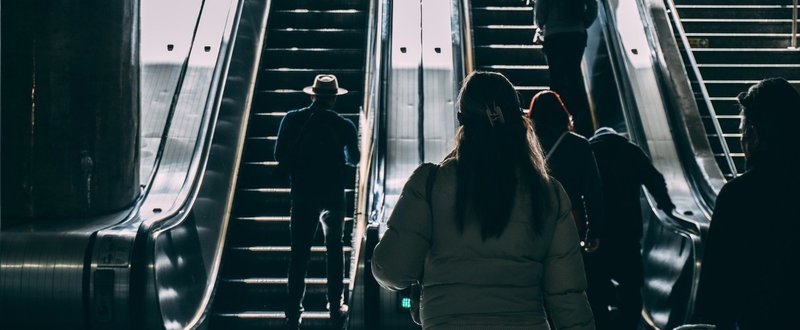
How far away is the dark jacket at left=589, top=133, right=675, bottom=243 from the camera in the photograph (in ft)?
20.7

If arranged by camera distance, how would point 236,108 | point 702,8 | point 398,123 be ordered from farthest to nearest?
1. point 702,8
2. point 236,108
3. point 398,123

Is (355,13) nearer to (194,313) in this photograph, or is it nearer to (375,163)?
(375,163)

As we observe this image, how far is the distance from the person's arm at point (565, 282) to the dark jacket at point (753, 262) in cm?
A: 54

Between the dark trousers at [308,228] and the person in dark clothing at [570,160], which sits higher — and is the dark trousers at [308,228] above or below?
below

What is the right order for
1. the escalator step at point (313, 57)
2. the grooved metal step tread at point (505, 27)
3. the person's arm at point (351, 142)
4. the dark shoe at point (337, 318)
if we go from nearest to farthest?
the person's arm at point (351, 142) → the dark shoe at point (337, 318) → the escalator step at point (313, 57) → the grooved metal step tread at point (505, 27)

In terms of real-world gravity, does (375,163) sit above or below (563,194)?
below

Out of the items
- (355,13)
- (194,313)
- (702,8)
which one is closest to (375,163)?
(194,313)

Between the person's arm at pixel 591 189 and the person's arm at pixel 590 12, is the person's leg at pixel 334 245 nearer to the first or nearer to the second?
the person's arm at pixel 591 189

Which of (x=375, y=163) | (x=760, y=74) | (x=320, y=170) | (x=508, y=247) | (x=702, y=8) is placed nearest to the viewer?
(x=508, y=247)

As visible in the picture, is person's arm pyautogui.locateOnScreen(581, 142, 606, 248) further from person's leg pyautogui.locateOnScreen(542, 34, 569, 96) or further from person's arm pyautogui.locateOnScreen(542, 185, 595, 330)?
person's leg pyautogui.locateOnScreen(542, 34, 569, 96)

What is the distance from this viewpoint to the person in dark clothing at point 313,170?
741 cm

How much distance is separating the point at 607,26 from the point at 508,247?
7.80m

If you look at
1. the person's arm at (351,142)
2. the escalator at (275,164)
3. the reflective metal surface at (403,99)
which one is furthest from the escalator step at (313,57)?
the person's arm at (351,142)

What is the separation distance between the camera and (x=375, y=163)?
28.5ft
